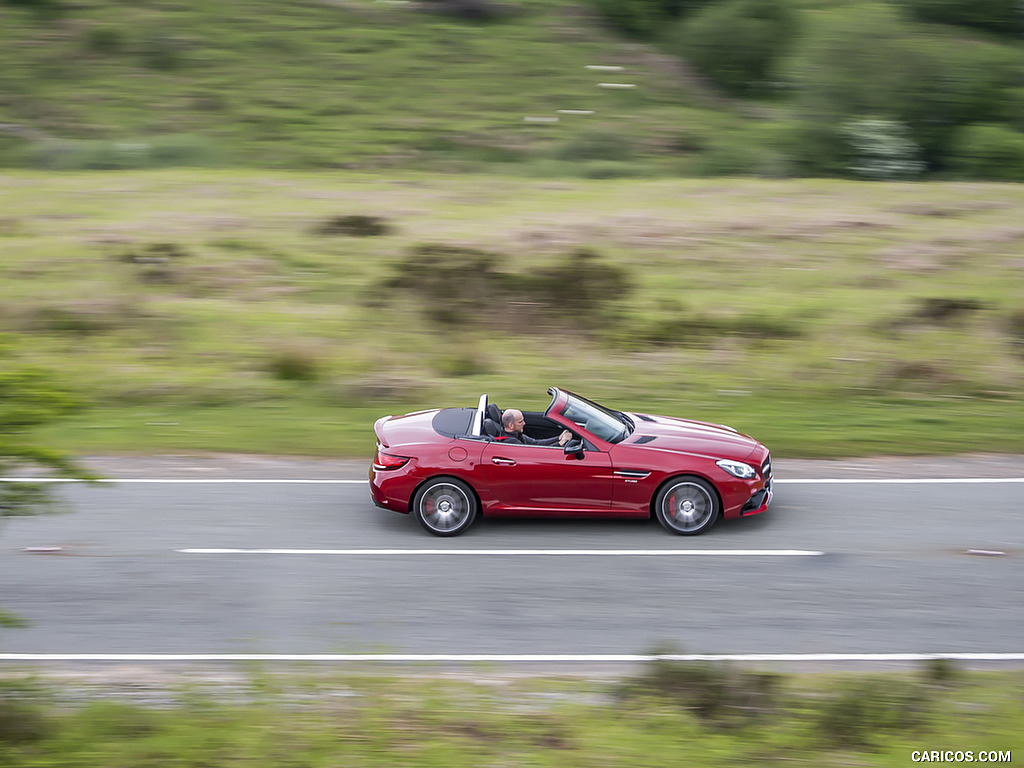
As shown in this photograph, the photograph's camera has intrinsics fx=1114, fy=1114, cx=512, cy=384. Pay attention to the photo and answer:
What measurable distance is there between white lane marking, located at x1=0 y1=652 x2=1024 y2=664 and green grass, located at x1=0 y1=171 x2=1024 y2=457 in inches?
219

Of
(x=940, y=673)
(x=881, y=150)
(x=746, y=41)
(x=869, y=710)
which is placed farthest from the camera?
(x=746, y=41)

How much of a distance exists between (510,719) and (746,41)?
44.7 meters

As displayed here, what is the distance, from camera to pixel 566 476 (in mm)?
10555

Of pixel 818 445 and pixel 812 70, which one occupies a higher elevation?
pixel 812 70

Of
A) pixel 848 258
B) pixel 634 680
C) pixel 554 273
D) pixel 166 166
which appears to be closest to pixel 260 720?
pixel 634 680

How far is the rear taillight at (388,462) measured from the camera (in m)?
10.7

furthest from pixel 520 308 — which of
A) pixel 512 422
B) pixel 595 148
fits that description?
pixel 595 148

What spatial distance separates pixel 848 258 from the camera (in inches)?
891

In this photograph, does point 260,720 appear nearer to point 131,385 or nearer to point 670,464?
point 670,464

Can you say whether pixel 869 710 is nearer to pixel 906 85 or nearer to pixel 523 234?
pixel 523 234

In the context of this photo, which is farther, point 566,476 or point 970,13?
point 970,13

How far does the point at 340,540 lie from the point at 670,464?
3236mm

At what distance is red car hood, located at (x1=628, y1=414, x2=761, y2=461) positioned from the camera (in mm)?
10711

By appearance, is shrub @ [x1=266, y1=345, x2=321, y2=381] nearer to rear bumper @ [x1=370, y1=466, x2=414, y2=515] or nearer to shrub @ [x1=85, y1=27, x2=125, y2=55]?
rear bumper @ [x1=370, y1=466, x2=414, y2=515]
